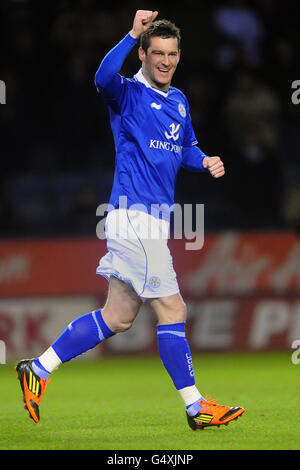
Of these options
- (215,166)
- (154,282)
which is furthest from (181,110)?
(154,282)

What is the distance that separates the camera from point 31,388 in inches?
212

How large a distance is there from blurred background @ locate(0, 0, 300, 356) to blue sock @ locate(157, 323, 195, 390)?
509 cm

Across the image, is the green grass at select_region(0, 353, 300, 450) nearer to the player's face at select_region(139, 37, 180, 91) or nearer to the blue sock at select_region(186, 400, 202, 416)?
the blue sock at select_region(186, 400, 202, 416)

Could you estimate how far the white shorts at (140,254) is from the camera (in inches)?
209

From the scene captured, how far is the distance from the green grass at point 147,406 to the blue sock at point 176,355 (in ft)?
0.92

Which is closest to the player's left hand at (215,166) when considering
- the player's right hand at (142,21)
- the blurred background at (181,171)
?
the player's right hand at (142,21)

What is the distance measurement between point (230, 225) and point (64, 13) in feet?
11.3

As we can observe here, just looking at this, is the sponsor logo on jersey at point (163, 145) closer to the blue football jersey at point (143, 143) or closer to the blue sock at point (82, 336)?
the blue football jersey at point (143, 143)

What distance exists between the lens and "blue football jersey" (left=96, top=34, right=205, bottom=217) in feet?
17.8

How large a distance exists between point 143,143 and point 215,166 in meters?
0.45

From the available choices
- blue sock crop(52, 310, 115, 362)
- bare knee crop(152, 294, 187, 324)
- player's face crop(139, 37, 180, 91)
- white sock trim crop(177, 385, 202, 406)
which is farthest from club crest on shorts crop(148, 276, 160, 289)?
player's face crop(139, 37, 180, 91)

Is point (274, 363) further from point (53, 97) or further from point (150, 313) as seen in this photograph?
point (53, 97)

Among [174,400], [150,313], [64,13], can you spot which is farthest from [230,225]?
[174,400]

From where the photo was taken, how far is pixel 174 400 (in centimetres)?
699
